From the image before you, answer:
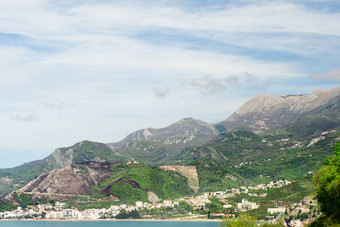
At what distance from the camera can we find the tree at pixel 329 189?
8650cm

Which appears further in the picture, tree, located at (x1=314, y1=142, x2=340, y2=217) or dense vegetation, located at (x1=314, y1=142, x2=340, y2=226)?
tree, located at (x1=314, y1=142, x2=340, y2=217)

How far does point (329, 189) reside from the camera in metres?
86.0

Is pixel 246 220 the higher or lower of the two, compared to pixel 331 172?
lower

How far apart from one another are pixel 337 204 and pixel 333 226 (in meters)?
8.32

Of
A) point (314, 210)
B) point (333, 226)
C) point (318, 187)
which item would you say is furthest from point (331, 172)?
point (314, 210)

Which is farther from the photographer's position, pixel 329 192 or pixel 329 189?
pixel 329 192

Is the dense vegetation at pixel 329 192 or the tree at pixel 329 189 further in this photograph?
the tree at pixel 329 189

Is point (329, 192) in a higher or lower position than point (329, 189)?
lower

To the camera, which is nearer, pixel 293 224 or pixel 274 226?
pixel 274 226

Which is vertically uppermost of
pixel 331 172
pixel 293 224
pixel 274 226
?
pixel 331 172

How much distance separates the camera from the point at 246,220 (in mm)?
91375

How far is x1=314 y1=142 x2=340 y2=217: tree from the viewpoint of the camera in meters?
86.5

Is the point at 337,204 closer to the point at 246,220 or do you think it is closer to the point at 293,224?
the point at 246,220

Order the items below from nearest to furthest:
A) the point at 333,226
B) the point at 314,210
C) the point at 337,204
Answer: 1. the point at 333,226
2. the point at 337,204
3. the point at 314,210
